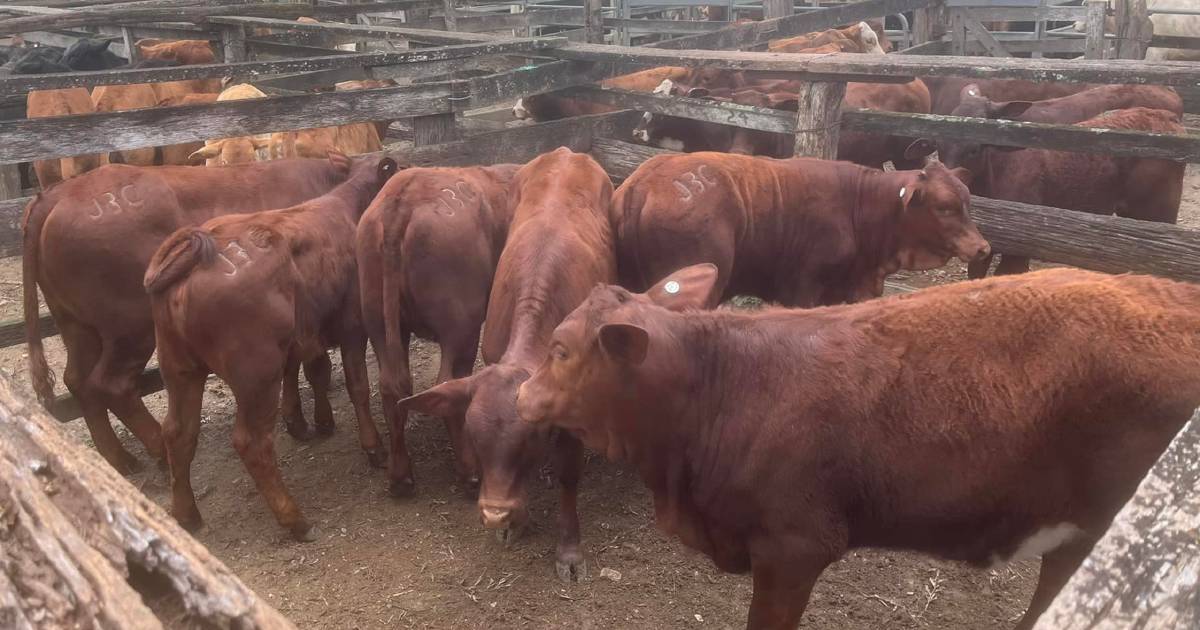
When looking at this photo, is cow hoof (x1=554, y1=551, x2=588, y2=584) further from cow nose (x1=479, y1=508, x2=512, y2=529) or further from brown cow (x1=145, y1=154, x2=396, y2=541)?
brown cow (x1=145, y1=154, x2=396, y2=541)

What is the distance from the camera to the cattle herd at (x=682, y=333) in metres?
2.92

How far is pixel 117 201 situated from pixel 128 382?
0.96m

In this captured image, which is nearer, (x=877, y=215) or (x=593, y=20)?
(x=877, y=215)

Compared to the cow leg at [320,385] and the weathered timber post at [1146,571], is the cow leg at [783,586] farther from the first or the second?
the cow leg at [320,385]

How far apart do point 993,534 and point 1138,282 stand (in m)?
0.92

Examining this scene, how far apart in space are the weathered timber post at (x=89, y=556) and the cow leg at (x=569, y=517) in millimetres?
2920

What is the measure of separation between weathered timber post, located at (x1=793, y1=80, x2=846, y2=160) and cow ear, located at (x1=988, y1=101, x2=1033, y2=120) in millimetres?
1835

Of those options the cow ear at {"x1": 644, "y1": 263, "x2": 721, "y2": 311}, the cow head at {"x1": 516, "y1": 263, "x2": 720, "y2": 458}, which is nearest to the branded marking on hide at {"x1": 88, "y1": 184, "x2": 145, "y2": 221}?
the cow head at {"x1": 516, "y1": 263, "x2": 720, "y2": 458}

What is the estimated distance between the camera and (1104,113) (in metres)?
7.44

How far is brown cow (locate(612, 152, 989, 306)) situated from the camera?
526 centimetres

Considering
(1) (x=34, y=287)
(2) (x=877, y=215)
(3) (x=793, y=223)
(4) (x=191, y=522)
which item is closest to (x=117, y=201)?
(1) (x=34, y=287)

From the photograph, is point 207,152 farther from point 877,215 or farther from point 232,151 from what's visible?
point 877,215

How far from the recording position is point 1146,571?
1115 mm

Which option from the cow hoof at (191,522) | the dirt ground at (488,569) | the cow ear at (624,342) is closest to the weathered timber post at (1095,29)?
the dirt ground at (488,569)
